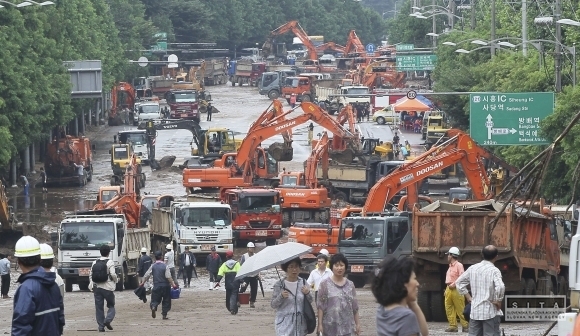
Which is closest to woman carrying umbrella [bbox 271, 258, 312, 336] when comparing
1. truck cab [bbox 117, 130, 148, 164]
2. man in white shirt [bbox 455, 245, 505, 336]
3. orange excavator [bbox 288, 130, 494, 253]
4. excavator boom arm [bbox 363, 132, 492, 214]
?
man in white shirt [bbox 455, 245, 505, 336]

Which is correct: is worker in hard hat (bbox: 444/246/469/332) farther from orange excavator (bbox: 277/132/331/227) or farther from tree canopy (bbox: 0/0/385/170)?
tree canopy (bbox: 0/0/385/170)

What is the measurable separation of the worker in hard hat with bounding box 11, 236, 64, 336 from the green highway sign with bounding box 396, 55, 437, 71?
82.0 meters

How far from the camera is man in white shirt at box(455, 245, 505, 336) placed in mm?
17594

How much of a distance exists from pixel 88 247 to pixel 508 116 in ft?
41.0

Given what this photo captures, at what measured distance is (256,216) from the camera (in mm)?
47500

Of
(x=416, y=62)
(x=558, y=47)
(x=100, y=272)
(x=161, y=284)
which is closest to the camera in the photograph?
(x=100, y=272)

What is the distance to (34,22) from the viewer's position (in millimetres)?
66750

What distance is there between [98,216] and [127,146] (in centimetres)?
2998

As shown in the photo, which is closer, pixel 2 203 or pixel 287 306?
pixel 287 306

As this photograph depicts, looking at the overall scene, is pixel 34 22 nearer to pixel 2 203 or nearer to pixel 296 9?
pixel 2 203

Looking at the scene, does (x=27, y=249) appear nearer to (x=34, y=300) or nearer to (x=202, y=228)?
(x=34, y=300)

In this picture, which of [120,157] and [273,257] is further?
[120,157]

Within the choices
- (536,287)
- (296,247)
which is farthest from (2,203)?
(296,247)

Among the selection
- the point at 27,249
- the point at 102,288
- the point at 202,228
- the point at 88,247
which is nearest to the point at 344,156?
the point at 202,228
